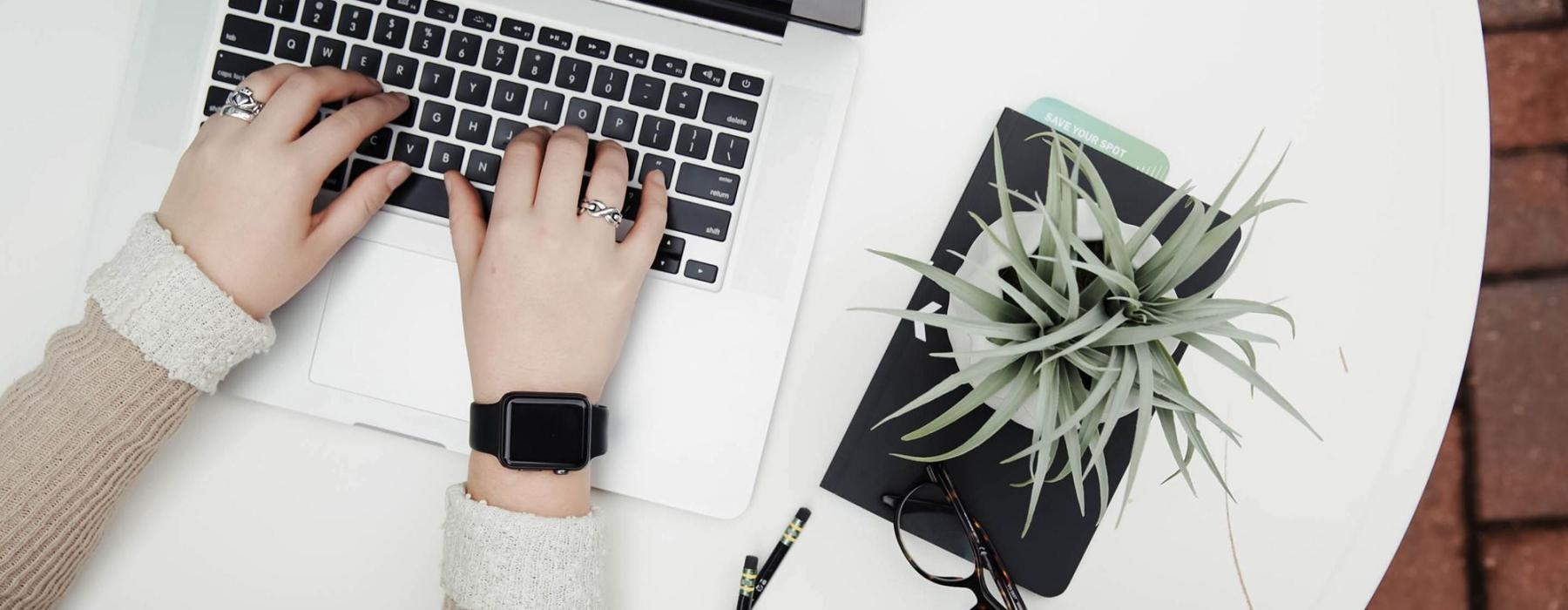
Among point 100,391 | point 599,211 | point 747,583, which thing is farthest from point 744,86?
point 100,391

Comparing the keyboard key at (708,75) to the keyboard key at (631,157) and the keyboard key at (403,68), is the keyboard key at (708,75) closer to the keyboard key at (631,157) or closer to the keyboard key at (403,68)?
the keyboard key at (631,157)

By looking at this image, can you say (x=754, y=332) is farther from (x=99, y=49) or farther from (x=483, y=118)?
(x=99, y=49)

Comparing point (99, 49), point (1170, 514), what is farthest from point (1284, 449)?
point (99, 49)

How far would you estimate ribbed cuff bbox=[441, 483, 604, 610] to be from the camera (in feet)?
1.82

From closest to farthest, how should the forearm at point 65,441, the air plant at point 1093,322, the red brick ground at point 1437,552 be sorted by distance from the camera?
the air plant at point 1093,322, the forearm at point 65,441, the red brick ground at point 1437,552

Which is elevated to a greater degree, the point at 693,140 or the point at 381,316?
the point at 693,140

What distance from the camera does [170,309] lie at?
0.56 meters

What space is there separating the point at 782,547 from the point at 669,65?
33 cm

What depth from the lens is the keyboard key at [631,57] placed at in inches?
23.1

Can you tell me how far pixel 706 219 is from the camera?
0.58 metres

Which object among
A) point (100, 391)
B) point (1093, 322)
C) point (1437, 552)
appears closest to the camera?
point (1093, 322)

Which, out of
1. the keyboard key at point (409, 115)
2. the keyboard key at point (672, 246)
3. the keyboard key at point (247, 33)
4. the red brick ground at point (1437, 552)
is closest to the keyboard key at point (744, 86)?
the keyboard key at point (672, 246)

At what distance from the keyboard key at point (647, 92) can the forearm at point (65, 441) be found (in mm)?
343

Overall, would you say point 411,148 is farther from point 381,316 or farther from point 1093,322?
point 1093,322
